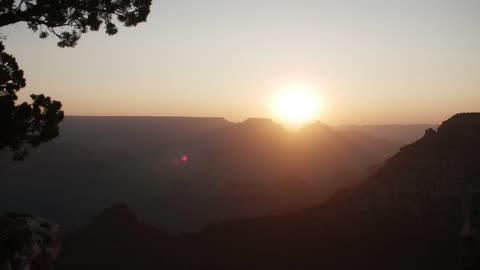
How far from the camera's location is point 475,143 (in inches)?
2243

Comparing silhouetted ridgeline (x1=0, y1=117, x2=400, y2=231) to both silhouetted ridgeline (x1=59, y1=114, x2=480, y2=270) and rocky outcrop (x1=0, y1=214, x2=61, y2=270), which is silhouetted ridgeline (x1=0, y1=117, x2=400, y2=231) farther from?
rocky outcrop (x1=0, y1=214, x2=61, y2=270)

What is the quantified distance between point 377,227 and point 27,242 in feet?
171

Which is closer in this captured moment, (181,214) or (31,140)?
(31,140)

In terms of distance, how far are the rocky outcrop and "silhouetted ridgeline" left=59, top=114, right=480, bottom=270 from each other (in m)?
43.7

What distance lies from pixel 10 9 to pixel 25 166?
166 m

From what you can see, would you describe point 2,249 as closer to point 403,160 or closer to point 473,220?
point 473,220

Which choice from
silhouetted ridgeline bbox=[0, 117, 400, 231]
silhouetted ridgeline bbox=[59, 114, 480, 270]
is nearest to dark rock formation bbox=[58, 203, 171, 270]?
silhouetted ridgeline bbox=[59, 114, 480, 270]

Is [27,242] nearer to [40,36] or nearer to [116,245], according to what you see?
[40,36]

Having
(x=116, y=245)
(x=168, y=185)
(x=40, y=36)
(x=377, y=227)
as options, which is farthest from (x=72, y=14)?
(x=168, y=185)

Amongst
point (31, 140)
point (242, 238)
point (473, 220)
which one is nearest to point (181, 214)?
point (242, 238)

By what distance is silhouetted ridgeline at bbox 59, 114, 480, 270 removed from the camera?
5378 centimetres

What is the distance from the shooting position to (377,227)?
5831 cm

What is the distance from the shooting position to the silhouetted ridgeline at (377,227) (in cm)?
5378

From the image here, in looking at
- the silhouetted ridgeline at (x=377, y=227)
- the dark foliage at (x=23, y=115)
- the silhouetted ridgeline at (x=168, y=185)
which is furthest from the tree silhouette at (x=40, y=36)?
the silhouetted ridgeline at (x=168, y=185)
